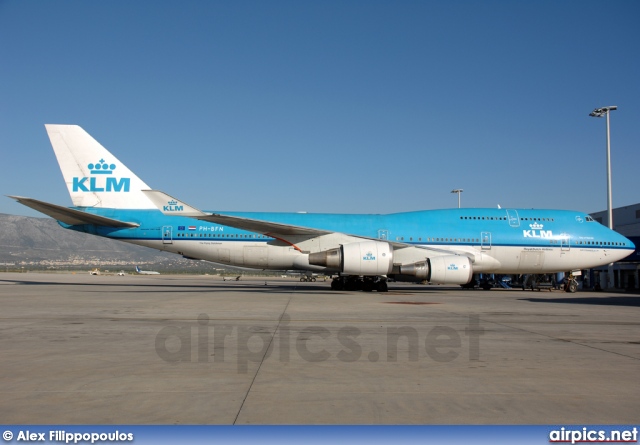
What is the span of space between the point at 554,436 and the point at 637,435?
640 mm

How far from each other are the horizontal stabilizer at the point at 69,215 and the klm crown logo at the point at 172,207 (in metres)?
4.03

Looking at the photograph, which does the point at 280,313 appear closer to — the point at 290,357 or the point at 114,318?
the point at 114,318

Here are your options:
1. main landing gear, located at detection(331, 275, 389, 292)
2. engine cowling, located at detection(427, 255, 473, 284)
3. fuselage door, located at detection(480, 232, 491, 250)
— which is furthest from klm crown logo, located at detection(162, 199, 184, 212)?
fuselage door, located at detection(480, 232, 491, 250)

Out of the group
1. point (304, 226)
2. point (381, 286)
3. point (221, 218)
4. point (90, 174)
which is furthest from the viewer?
point (90, 174)

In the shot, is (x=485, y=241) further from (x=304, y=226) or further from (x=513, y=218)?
(x=304, y=226)

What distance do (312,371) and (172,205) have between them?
1662 centimetres

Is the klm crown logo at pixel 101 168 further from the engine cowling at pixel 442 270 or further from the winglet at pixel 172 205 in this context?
the engine cowling at pixel 442 270

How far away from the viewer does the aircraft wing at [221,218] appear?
21.2 meters

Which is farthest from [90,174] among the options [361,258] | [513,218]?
[513,218]

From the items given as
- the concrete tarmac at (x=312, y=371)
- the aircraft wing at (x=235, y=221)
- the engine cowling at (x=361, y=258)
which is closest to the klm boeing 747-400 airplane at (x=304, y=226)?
the aircraft wing at (x=235, y=221)

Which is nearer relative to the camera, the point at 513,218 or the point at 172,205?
the point at 172,205

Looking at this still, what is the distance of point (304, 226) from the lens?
82.4ft

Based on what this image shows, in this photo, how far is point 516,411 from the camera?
15.0 ft

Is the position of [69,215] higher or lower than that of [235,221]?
higher
